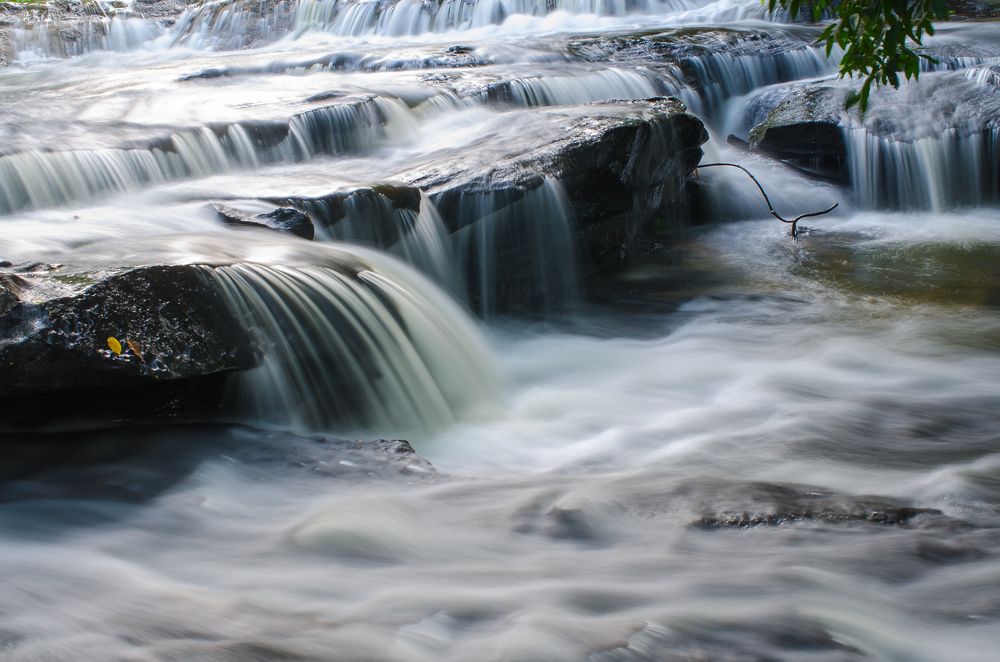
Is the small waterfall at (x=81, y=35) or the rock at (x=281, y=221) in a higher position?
the small waterfall at (x=81, y=35)

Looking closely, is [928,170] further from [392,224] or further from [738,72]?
[392,224]

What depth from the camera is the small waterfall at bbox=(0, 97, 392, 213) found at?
6.17m

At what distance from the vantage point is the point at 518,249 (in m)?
→ 6.46

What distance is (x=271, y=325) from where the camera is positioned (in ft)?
13.8

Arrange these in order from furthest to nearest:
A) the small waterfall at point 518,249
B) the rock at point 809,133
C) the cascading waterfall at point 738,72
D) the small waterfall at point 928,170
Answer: the cascading waterfall at point 738,72 → the rock at point 809,133 → the small waterfall at point 928,170 → the small waterfall at point 518,249

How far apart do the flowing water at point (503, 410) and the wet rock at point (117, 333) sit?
172 mm

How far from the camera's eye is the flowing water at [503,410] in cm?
258

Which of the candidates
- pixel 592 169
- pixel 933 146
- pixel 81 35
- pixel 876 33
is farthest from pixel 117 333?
pixel 81 35

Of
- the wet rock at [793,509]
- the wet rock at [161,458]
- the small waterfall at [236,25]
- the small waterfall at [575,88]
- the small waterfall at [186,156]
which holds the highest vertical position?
the small waterfall at [236,25]

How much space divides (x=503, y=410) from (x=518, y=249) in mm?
1915

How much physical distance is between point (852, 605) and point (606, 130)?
4.76m

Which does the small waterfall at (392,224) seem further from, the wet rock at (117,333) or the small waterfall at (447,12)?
the small waterfall at (447,12)

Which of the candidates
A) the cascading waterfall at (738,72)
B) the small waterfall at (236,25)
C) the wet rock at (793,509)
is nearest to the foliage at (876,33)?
the wet rock at (793,509)

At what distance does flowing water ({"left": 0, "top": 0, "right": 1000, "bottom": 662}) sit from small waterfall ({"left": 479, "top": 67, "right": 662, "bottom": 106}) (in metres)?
0.04
